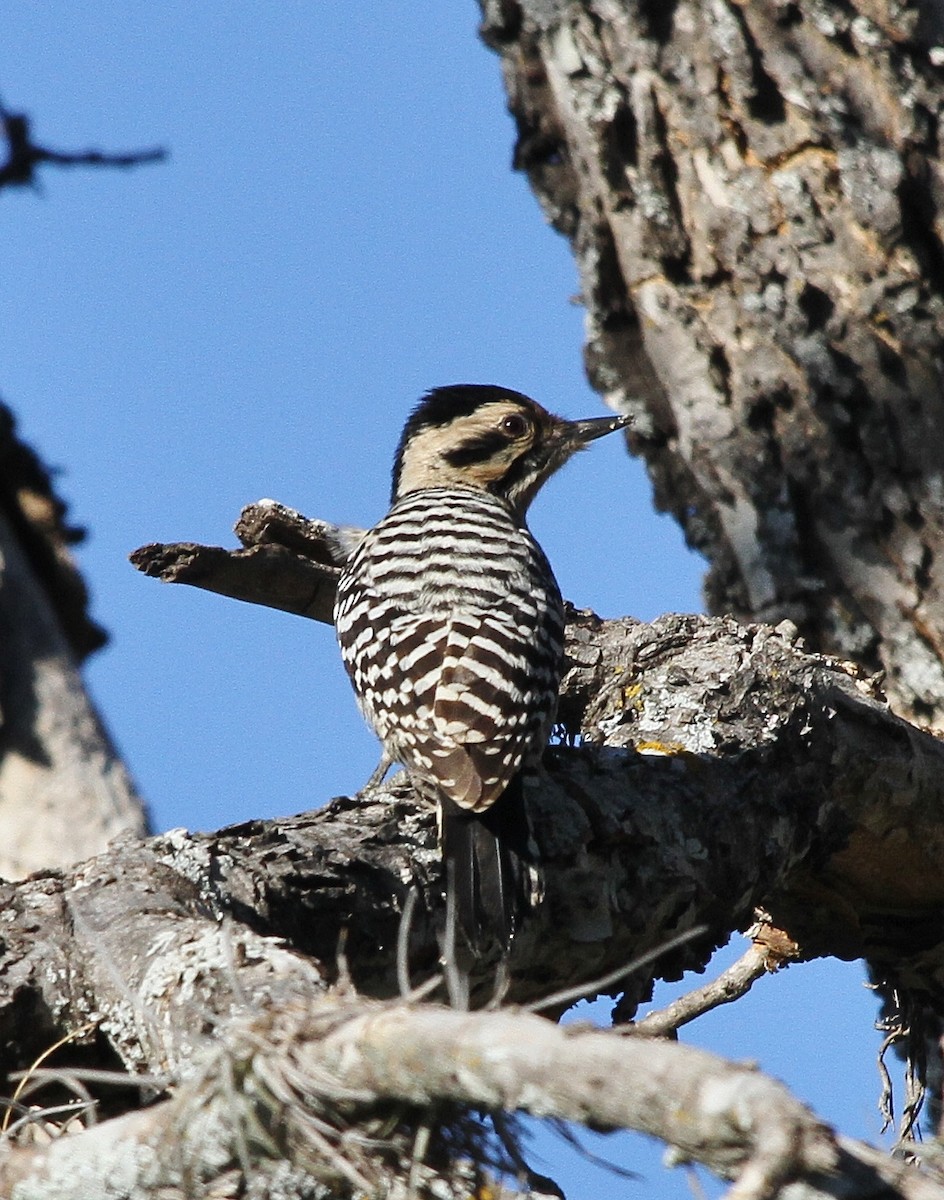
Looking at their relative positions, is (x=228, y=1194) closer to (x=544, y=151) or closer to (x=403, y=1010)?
(x=403, y=1010)

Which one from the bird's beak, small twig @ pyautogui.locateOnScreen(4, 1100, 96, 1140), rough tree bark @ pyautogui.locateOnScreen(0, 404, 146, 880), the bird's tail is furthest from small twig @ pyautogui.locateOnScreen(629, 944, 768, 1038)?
rough tree bark @ pyautogui.locateOnScreen(0, 404, 146, 880)

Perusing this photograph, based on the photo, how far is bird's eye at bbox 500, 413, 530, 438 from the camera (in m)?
6.99

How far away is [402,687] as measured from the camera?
464 cm

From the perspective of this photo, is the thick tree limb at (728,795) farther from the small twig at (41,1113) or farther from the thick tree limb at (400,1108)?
the thick tree limb at (400,1108)

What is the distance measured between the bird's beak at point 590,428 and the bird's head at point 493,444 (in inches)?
1.0

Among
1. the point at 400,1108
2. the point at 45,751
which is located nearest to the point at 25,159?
the point at 45,751

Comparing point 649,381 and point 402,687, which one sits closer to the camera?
point 402,687

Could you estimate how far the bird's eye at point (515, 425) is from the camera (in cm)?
699

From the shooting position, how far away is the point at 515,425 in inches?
276

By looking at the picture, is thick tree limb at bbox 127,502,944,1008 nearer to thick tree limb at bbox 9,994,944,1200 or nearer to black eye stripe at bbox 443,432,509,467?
black eye stripe at bbox 443,432,509,467

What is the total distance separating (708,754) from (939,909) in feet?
4.04

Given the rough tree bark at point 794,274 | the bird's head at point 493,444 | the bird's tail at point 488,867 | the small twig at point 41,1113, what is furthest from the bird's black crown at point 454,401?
the small twig at point 41,1113

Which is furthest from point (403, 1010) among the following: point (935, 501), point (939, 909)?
point (935, 501)

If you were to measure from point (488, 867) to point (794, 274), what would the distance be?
10.4 ft
